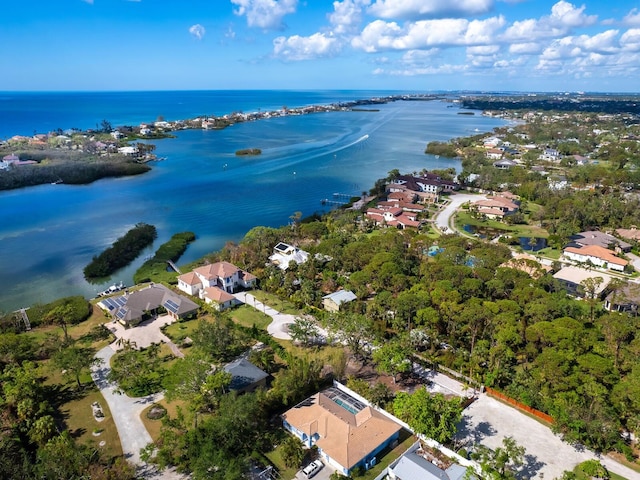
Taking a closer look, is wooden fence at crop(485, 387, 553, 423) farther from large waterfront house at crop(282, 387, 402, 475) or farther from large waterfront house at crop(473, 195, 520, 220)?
large waterfront house at crop(473, 195, 520, 220)

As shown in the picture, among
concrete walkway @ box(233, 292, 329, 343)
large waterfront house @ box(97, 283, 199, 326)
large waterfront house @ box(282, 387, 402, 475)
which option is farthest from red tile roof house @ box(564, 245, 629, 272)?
large waterfront house @ box(97, 283, 199, 326)

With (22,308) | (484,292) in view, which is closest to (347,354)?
(484,292)

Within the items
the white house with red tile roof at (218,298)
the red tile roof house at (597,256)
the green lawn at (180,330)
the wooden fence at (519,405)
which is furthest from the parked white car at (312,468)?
the red tile roof house at (597,256)

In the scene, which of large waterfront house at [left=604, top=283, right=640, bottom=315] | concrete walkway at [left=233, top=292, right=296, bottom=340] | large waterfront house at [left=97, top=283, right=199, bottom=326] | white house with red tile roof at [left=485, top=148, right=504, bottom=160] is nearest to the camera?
concrete walkway at [left=233, top=292, right=296, bottom=340]

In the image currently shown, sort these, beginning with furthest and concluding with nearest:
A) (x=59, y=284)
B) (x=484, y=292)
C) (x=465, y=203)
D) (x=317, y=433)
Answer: (x=465, y=203), (x=59, y=284), (x=484, y=292), (x=317, y=433)

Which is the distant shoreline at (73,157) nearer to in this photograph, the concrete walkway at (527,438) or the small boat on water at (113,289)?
the small boat on water at (113,289)

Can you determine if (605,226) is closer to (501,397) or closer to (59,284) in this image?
(501,397)

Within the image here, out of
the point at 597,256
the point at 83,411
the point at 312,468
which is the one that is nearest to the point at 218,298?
the point at 83,411
